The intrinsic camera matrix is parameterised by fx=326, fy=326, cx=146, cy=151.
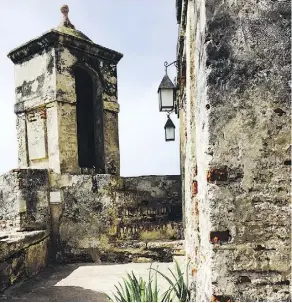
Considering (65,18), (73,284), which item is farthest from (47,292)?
(65,18)

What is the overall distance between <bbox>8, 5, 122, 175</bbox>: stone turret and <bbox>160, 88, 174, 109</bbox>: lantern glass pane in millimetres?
1337

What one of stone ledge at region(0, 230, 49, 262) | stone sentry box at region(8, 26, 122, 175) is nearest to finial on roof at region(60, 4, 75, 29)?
stone sentry box at region(8, 26, 122, 175)

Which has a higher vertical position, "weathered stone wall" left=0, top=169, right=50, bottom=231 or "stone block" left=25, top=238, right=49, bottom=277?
"weathered stone wall" left=0, top=169, right=50, bottom=231

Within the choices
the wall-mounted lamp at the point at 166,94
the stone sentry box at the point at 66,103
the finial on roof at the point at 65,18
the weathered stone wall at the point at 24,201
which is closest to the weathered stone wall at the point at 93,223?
the weathered stone wall at the point at 24,201

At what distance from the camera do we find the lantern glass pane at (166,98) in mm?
5414

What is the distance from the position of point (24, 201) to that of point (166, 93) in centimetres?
284

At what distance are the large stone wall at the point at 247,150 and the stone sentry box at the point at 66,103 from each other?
12.9 ft

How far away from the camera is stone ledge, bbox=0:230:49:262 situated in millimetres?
3908

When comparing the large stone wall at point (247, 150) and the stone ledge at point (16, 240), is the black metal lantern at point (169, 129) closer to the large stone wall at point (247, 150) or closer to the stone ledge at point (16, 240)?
the stone ledge at point (16, 240)

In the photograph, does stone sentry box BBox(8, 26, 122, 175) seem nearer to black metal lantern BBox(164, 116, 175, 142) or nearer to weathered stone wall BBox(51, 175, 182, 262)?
weathered stone wall BBox(51, 175, 182, 262)

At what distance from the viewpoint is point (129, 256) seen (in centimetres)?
518

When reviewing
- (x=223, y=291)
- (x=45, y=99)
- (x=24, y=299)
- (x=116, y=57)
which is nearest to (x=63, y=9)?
(x=116, y=57)

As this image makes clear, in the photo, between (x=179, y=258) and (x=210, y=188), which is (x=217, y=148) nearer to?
(x=210, y=188)

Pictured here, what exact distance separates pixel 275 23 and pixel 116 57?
4879 millimetres
